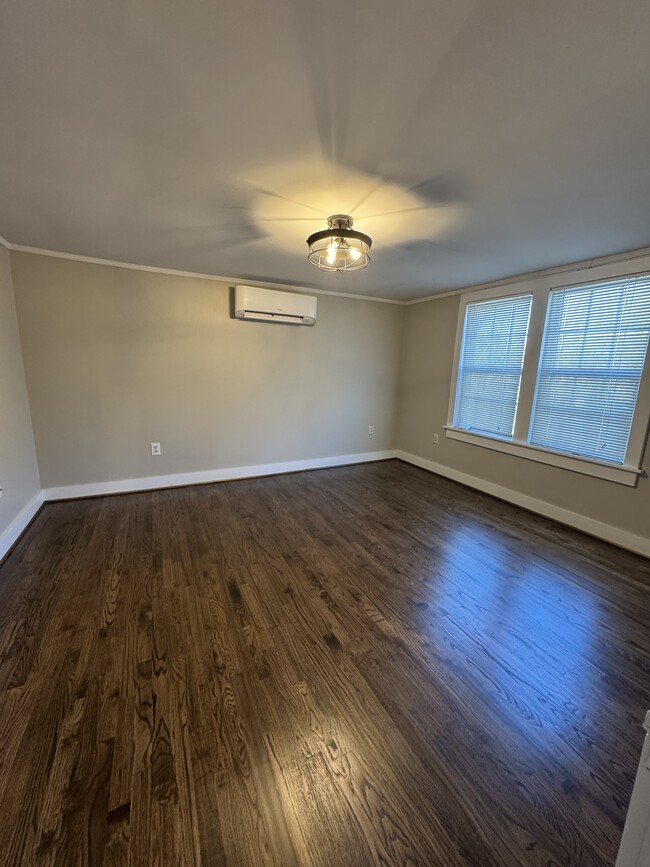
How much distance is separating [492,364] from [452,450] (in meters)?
1.11

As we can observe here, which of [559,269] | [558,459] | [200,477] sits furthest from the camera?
[200,477]

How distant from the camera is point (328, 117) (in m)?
1.23

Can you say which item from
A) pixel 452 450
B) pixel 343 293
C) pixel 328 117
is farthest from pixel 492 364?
pixel 328 117

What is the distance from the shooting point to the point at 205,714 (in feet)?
4.27

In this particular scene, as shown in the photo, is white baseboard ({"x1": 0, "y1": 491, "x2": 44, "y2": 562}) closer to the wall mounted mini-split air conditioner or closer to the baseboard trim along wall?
the baseboard trim along wall

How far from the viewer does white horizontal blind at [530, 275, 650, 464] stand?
2.56 m

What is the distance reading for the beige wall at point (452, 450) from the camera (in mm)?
2678

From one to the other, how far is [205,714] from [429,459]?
376cm

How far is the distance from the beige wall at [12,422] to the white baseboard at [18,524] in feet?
0.11

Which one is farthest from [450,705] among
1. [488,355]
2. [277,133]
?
[488,355]

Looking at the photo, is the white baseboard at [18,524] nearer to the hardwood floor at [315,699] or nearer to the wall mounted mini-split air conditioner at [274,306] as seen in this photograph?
the hardwood floor at [315,699]

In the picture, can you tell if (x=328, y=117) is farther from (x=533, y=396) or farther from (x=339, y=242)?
(x=533, y=396)

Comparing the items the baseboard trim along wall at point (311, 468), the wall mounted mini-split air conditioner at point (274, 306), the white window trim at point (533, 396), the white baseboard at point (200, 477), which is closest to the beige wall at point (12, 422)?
the baseboard trim along wall at point (311, 468)

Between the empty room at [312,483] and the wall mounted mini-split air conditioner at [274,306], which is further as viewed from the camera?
the wall mounted mini-split air conditioner at [274,306]
